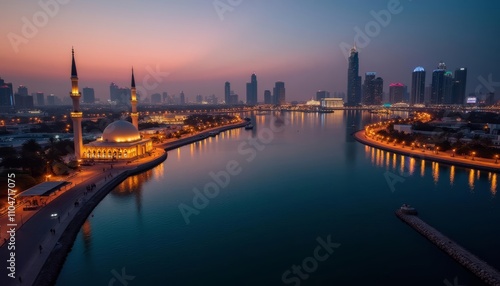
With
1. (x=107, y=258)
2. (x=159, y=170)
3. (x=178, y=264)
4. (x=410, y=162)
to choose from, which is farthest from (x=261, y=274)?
(x=410, y=162)

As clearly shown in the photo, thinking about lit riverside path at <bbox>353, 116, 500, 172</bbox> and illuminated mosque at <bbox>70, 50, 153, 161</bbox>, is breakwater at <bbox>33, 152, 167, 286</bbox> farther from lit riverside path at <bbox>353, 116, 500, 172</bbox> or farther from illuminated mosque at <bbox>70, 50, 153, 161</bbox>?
lit riverside path at <bbox>353, 116, 500, 172</bbox>

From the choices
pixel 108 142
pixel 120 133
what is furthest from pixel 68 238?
pixel 120 133

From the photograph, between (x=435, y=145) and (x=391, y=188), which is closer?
(x=391, y=188)

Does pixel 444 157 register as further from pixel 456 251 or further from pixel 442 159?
pixel 456 251

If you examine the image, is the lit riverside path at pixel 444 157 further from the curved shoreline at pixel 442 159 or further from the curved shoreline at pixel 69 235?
the curved shoreline at pixel 69 235

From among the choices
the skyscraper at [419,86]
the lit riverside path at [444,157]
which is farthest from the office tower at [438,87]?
the lit riverside path at [444,157]

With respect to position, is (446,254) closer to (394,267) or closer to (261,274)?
(394,267)
